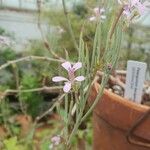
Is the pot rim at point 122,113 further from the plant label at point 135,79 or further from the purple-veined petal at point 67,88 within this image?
the purple-veined petal at point 67,88

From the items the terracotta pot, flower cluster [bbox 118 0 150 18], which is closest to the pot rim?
the terracotta pot

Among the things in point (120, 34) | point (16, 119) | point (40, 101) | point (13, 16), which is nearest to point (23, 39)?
point (13, 16)

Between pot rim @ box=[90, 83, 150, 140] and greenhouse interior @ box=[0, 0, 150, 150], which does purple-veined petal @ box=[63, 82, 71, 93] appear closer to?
greenhouse interior @ box=[0, 0, 150, 150]

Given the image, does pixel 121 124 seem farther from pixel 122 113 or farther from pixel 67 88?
pixel 67 88

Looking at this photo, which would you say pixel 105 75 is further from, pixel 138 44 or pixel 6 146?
pixel 138 44

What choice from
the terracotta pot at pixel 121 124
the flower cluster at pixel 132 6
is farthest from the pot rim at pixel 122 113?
the flower cluster at pixel 132 6

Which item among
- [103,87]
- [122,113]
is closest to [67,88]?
[103,87]
